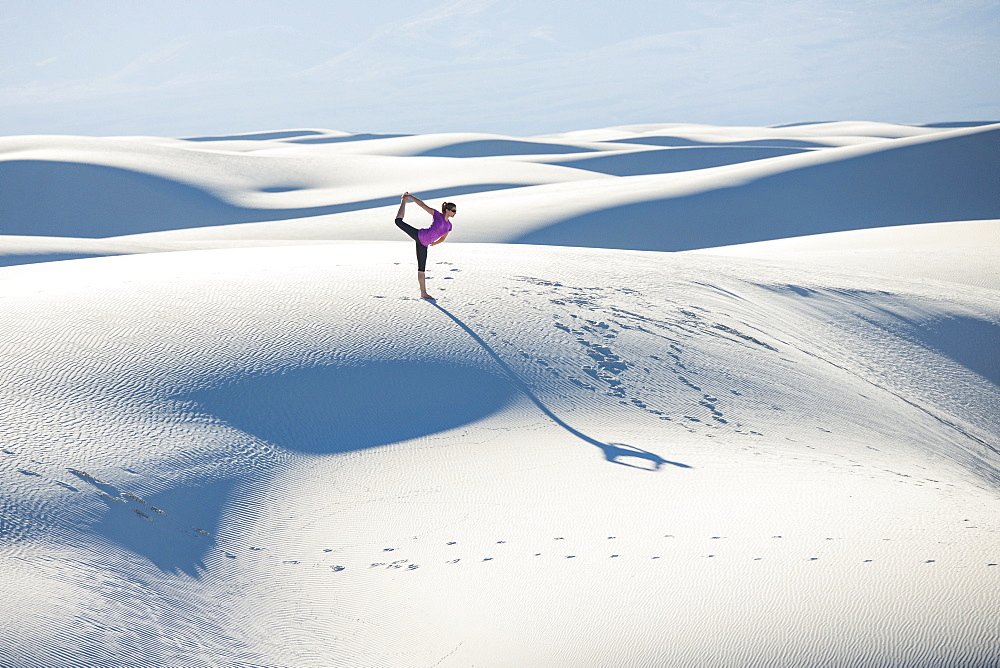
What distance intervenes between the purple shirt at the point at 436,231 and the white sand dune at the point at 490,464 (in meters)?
0.70

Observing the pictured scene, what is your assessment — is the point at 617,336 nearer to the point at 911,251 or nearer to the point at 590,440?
the point at 590,440

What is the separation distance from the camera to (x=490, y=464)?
6062 millimetres

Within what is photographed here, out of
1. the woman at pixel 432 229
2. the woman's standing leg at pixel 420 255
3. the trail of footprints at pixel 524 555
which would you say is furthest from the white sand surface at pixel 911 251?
the trail of footprints at pixel 524 555

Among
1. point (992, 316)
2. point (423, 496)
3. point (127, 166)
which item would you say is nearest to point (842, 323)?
point (992, 316)

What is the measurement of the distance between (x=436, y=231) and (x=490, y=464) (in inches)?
109

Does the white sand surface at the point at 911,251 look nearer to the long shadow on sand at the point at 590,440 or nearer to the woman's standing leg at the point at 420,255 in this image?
the woman's standing leg at the point at 420,255

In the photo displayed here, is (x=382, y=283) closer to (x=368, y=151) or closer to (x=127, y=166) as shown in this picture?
(x=127, y=166)

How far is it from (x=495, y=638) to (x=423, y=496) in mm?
1566

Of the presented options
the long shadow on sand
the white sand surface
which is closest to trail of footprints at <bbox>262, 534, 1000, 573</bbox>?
the long shadow on sand

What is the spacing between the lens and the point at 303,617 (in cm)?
429

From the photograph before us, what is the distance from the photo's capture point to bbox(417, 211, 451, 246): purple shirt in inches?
318

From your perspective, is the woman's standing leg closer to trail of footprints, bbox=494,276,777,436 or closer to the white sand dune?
the white sand dune

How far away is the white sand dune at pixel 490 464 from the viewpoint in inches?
163

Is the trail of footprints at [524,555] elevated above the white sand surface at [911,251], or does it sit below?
below
